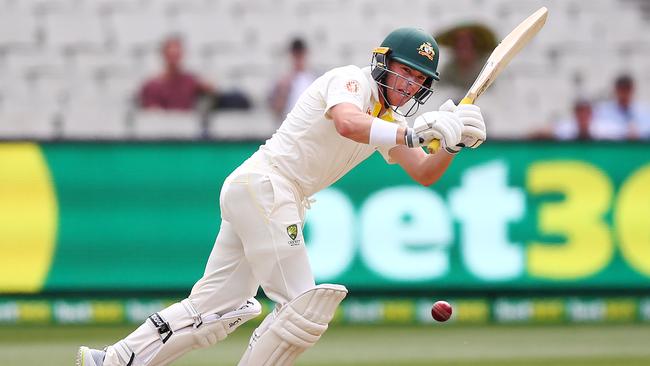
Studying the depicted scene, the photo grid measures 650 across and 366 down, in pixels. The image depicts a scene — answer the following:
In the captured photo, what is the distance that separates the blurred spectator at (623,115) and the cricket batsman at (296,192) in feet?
15.7

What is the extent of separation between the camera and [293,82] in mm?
9719

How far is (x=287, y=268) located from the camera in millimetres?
4867

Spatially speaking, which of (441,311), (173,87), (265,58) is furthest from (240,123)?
(441,311)

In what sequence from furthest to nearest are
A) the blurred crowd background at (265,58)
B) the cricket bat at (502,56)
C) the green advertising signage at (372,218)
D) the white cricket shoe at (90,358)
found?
the blurred crowd background at (265,58) → the green advertising signage at (372,218) → the white cricket shoe at (90,358) → the cricket bat at (502,56)

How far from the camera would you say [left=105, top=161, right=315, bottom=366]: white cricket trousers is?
4.86 meters

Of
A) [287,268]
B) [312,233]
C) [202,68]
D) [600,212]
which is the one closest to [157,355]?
[287,268]

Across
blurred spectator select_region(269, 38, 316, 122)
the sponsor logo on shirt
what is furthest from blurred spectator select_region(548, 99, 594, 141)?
the sponsor logo on shirt

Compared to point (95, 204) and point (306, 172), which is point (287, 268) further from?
point (95, 204)

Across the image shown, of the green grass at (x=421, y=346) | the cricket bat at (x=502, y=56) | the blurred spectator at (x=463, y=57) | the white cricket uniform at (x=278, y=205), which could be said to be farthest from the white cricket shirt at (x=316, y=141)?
the blurred spectator at (x=463, y=57)

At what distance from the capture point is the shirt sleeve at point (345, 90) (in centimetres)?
476

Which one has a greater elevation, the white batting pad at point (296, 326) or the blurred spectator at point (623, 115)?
the white batting pad at point (296, 326)

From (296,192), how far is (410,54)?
2.25 ft

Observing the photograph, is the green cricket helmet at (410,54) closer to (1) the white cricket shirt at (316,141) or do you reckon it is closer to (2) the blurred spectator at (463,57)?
(1) the white cricket shirt at (316,141)

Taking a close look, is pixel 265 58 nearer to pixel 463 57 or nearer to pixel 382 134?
pixel 463 57
